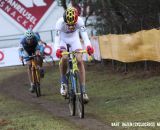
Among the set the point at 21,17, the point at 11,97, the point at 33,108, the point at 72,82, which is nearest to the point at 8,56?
the point at 21,17

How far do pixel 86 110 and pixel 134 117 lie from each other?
1835 millimetres

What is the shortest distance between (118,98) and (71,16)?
10.6 ft

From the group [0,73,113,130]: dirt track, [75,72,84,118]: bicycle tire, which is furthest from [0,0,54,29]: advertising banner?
[75,72,84,118]: bicycle tire

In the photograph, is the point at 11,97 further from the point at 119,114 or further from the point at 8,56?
the point at 8,56

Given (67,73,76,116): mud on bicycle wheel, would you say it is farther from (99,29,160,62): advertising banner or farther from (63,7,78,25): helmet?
(99,29,160,62): advertising banner

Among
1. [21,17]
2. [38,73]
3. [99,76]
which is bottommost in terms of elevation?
[21,17]

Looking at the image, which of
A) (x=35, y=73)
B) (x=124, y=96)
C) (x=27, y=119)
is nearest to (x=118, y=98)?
(x=124, y=96)

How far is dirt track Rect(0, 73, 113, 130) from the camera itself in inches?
414

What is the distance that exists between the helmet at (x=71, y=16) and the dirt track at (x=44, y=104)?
1888mm

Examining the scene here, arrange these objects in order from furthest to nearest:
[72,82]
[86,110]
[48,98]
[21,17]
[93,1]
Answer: [21,17] < [93,1] < [48,98] < [86,110] < [72,82]

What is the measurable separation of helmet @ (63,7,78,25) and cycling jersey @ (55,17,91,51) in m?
0.21

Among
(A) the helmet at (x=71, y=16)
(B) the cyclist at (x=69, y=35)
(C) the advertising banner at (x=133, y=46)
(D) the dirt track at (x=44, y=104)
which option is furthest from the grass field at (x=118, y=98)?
(A) the helmet at (x=71, y=16)

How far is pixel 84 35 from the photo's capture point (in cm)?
1191

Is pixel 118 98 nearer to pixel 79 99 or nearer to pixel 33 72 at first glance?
pixel 79 99
